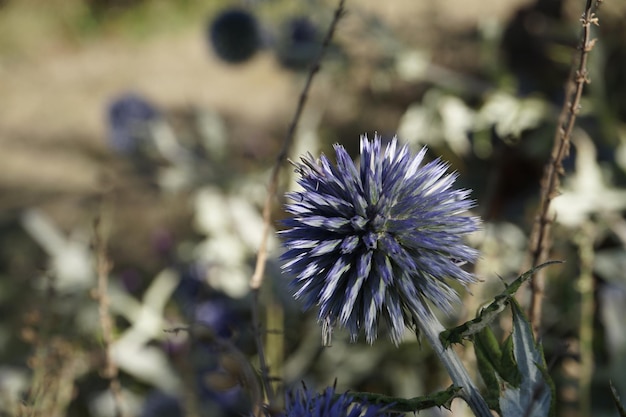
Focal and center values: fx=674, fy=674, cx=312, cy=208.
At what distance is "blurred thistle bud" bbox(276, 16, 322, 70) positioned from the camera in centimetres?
192

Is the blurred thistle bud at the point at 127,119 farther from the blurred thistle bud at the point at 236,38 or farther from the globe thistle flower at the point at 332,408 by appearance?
the globe thistle flower at the point at 332,408

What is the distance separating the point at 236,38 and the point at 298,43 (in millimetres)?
223

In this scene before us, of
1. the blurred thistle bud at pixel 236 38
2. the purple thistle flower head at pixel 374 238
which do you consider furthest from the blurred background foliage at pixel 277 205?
the purple thistle flower head at pixel 374 238

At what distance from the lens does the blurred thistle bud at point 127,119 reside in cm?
227

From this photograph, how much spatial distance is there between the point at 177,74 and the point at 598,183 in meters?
2.93

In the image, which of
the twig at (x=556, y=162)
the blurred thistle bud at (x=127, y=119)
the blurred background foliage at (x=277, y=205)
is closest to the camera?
the twig at (x=556, y=162)

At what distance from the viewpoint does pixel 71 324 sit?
215 centimetres

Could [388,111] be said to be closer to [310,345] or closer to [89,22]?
[310,345]

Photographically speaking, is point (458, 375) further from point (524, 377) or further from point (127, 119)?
point (127, 119)

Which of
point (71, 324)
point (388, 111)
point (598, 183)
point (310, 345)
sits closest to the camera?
point (598, 183)

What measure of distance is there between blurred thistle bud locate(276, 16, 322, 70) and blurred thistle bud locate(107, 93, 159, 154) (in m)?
0.50

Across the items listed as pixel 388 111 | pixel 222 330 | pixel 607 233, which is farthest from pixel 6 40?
pixel 607 233

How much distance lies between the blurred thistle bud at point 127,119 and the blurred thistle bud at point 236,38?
35 cm

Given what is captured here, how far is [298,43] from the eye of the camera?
2.24m
